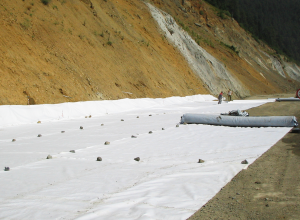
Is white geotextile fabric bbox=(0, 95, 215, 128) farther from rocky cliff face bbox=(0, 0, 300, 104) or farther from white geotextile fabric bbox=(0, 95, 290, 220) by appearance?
rocky cliff face bbox=(0, 0, 300, 104)

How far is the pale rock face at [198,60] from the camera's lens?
40281 millimetres

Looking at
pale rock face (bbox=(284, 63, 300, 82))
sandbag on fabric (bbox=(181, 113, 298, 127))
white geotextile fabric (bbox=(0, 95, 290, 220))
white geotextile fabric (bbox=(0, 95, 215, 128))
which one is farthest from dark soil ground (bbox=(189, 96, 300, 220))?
pale rock face (bbox=(284, 63, 300, 82))

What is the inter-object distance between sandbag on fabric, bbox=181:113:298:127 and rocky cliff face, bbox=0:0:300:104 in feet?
27.8

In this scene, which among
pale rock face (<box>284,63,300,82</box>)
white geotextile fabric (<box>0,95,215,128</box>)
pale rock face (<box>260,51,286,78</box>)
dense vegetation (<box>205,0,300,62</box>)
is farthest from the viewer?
dense vegetation (<box>205,0,300,62</box>)

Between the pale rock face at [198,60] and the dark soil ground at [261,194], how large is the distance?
3352 centimetres

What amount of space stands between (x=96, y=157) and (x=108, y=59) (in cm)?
1930

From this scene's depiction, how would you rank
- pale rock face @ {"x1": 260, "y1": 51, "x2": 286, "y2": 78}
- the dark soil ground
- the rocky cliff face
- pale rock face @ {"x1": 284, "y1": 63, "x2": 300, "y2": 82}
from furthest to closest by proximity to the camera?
pale rock face @ {"x1": 284, "y1": 63, "x2": 300, "y2": 82}
pale rock face @ {"x1": 260, "y1": 51, "x2": 286, "y2": 78}
the rocky cliff face
the dark soil ground

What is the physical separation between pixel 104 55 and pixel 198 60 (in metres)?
19.4

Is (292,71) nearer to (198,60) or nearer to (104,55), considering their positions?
(198,60)

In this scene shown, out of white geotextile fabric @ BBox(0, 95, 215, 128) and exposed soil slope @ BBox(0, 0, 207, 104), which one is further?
exposed soil slope @ BBox(0, 0, 207, 104)

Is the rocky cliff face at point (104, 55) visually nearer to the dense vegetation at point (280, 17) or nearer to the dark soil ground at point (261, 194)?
the dark soil ground at point (261, 194)

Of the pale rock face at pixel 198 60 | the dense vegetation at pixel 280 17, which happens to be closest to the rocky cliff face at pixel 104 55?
the pale rock face at pixel 198 60

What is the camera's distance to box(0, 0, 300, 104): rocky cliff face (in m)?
18.0

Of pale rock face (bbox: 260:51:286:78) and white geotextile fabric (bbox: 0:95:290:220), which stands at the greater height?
pale rock face (bbox: 260:51:286:78)
